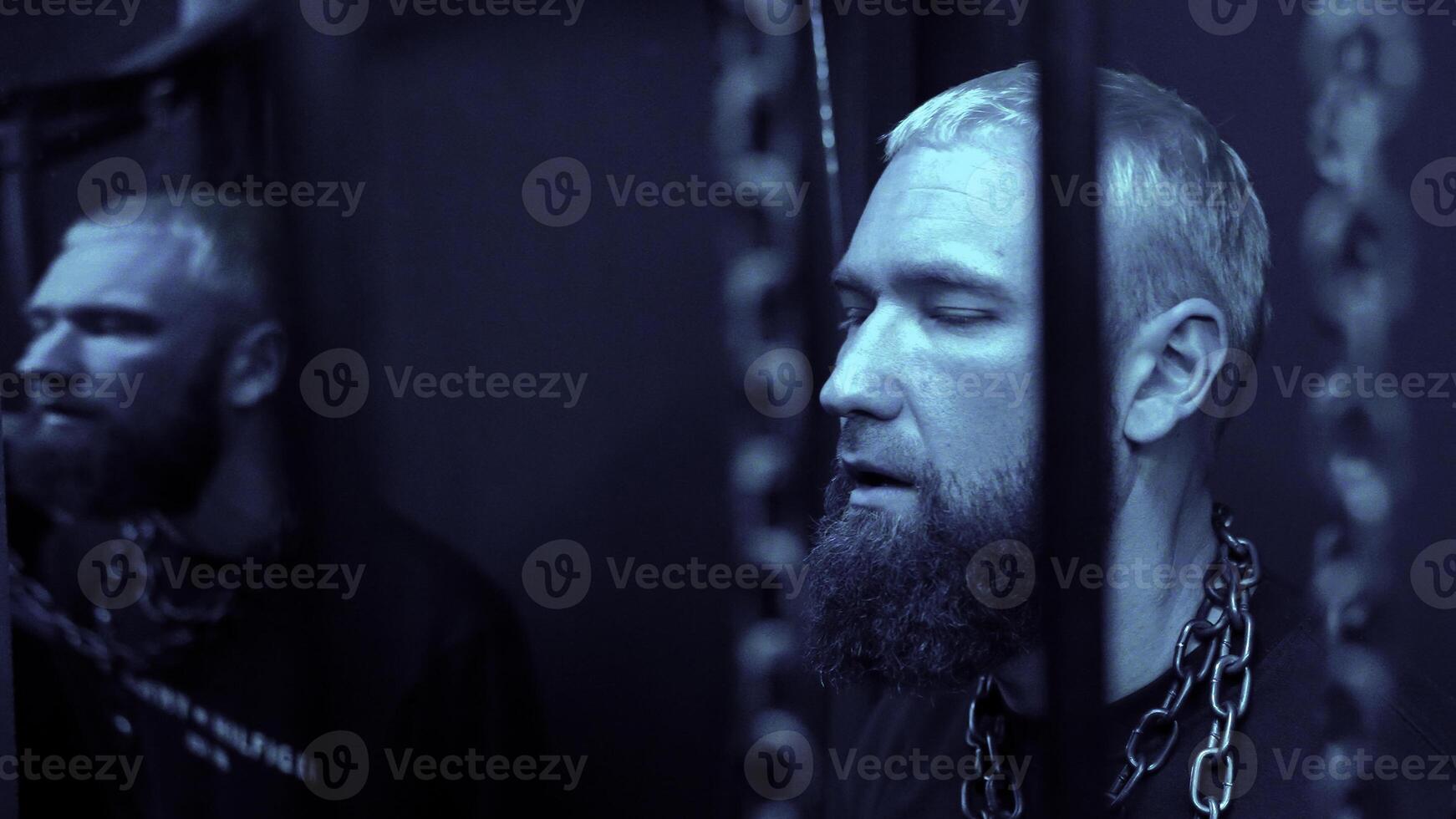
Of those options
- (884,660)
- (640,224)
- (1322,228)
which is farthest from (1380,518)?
(640,224)

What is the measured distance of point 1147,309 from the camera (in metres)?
0.71

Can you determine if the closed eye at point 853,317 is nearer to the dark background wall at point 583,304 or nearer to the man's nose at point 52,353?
the dark background wall at point 583,304

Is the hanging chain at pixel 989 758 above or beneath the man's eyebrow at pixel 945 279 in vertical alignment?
beneath

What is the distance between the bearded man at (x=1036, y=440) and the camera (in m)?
0.70

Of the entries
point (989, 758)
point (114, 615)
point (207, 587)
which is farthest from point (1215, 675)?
point (114, 615)

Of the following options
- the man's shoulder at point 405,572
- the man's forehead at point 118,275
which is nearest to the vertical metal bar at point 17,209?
the man's forehead at point 118,275

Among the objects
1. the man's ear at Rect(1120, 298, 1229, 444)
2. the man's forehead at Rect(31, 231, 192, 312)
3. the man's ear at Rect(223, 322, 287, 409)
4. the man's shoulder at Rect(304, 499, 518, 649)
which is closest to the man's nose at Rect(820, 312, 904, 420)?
the man's ear at Rect(1120, 298, 1229, 444)

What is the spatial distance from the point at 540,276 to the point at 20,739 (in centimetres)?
73

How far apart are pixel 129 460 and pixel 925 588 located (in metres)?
0.76

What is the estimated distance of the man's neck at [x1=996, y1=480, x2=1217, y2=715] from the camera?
2.38ft

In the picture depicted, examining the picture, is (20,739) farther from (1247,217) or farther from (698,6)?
(1247,217)

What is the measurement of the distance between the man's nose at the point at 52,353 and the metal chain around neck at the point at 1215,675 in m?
0.98

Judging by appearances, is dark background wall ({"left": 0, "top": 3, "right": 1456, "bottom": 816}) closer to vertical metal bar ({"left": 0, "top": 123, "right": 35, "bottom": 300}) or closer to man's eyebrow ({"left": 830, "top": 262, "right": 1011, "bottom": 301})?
man's eyebrow ({"left": 830, "top": 262, "right": 1011, "bottom": 301})

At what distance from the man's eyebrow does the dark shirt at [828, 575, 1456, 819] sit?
251mm
